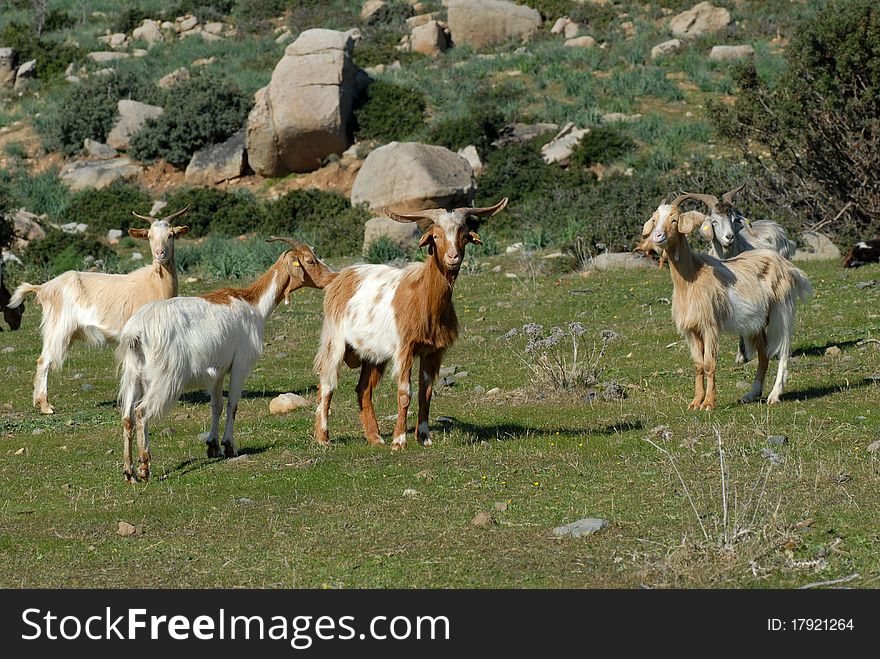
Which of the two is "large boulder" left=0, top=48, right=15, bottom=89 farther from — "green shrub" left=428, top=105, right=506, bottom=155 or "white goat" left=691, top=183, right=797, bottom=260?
"white goat" left=691, top=183, right=797, bottom=260

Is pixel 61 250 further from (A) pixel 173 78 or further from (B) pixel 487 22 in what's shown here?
(B) pixel 487 22

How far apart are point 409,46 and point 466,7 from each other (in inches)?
98.8

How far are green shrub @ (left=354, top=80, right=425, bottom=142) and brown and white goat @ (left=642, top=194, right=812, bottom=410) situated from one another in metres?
23.7

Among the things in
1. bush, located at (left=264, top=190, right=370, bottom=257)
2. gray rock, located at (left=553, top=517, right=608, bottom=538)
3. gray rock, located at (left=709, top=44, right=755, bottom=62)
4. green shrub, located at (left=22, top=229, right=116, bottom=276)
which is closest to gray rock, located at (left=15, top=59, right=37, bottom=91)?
bush, located at (left=264, top=190, right=370, bottom=257)

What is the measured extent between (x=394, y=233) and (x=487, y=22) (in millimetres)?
21456

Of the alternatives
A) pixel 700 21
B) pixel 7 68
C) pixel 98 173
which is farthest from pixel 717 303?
pixel 7 68

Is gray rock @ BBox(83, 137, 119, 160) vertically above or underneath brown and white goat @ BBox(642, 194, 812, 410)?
underneath

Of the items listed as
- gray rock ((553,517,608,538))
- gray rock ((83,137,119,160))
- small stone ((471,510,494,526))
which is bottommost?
gray rock ((83,137,119,160))

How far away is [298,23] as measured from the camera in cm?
5019

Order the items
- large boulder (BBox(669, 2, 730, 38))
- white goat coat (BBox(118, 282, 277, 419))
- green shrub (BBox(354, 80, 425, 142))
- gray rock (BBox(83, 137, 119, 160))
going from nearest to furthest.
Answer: white goat coat (BBox(118, 282, 277, 419)), green shrub (BBox(354, 80, 425, 142)), gray rock (BBox(83, 137, 119, 160)), large boulder (BBox(669, 2, 730, 38))

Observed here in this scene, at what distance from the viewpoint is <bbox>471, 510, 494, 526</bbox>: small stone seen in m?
7.89

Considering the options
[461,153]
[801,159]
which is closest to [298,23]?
[461,153]

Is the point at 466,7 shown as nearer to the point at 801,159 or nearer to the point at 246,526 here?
the point at 801,159

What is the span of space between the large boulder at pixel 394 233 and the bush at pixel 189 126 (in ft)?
38.5
